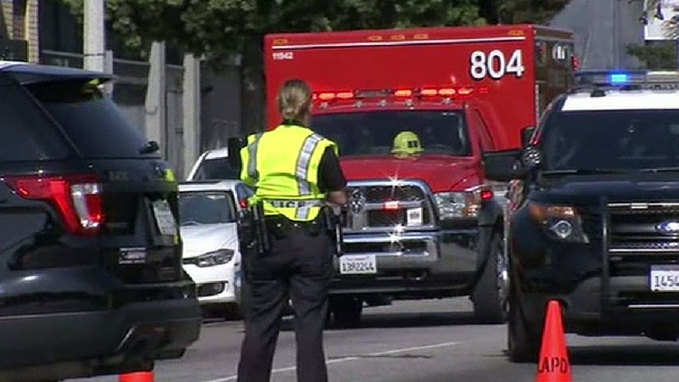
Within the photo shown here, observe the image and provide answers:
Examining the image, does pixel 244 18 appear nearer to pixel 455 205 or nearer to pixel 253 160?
pixel 455 205

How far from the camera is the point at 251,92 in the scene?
107ft

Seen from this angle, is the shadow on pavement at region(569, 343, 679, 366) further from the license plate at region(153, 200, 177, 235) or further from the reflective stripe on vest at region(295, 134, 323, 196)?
the license plate at region(153, 200, 177, 235)

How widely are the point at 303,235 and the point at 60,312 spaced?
2000 millimetres

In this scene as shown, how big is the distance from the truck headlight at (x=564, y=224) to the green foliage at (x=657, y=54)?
38302mm

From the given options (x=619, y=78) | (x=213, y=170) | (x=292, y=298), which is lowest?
(x=213, y=170)

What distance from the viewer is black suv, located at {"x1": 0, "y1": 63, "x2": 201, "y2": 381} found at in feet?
30.7

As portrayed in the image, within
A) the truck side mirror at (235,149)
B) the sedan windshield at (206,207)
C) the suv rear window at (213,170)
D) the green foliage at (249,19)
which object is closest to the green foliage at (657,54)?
the green foliage at (249,19)

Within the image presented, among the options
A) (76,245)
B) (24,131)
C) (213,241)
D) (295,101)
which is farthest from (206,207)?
(76,245)

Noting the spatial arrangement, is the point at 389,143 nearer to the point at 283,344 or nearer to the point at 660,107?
the point at 283,344

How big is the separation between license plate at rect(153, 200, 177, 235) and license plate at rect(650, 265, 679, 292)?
4458 millimetres

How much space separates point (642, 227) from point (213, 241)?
8343mm

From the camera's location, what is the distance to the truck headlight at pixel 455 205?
18.5 meters

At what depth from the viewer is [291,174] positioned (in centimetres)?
1107

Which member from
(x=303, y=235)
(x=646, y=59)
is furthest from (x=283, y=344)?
(x=646, y=59)
